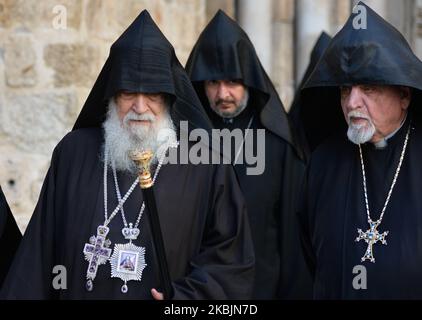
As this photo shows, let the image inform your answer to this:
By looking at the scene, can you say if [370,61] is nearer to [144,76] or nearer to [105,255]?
[144,76]

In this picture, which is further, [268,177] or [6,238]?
[268,177]

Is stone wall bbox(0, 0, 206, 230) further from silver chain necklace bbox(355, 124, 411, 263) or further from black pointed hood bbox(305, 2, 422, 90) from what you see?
silver chain necklace bbox(355, 124, 411, 263)

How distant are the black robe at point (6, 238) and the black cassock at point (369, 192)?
1.47m

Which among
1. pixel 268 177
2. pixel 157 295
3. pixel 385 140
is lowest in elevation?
pixel 157 295

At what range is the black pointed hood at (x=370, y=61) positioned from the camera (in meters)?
5.34

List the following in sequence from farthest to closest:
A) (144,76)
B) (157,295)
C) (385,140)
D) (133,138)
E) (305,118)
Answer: (305,118), (385,140), (133,138), (144,76), (157,295)

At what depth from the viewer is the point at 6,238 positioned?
18.3ft

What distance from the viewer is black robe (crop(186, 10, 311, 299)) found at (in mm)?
7297

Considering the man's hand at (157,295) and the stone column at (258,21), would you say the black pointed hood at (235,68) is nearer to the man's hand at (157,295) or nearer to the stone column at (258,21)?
the stone column at (258,21)

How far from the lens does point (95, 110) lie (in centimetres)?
561

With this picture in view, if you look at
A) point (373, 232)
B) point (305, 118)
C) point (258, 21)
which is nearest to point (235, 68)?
point (305, 118)

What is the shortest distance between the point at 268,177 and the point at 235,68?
74 cm

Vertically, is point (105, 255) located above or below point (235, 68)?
below

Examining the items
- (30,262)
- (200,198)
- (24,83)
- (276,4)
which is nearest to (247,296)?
(200,198)
